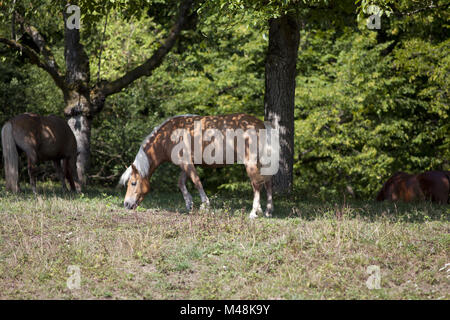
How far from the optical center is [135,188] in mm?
10773

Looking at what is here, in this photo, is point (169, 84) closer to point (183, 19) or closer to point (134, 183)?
point (183, 19)

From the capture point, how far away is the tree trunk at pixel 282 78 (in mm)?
13375

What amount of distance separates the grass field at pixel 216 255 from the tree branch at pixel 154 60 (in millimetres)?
Answer: 7014

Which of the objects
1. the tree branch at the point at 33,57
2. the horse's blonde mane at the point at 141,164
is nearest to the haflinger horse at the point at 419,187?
the horse's blonde mane at the point at 141,164

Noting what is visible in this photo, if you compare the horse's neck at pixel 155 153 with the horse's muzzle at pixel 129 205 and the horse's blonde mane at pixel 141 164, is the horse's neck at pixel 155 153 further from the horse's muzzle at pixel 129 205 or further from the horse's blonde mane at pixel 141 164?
the horse's muzzle at pixel 129 205

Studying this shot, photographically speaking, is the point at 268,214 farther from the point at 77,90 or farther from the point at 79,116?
the point at 77,90

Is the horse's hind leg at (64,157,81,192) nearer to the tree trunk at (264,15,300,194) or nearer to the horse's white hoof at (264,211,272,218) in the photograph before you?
the tree trunk at (264,15,300,194)

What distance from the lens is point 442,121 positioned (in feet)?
73.9

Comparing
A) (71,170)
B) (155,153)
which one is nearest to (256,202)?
(155,153)

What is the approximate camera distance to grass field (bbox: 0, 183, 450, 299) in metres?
6.50

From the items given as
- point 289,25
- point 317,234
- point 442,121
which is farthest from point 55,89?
point 317,234

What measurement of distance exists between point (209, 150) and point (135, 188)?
1.60 m

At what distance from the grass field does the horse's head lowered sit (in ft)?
3.40

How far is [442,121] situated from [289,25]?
1173 centimetres
